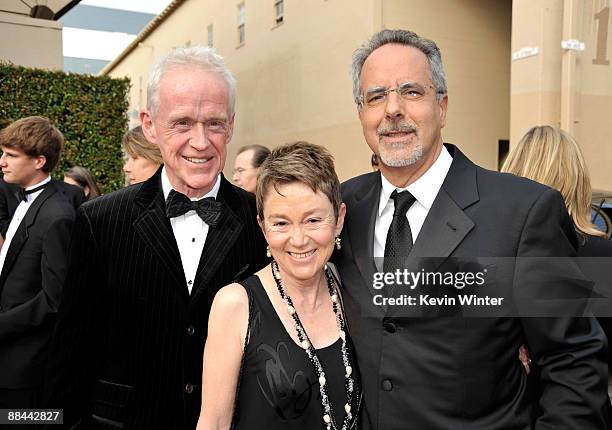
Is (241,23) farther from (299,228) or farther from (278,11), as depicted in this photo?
(299,228)

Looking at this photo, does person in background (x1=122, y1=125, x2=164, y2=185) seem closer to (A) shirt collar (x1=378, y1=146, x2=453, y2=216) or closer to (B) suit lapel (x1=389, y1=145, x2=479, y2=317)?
(A) shirt collar (x1=378, y1=146, x2=453, y2=216)

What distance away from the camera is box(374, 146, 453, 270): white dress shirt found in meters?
2.07

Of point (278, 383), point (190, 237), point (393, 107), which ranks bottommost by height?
point (278, 383)

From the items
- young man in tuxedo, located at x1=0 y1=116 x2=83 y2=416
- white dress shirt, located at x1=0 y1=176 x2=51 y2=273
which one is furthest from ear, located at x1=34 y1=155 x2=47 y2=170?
young man in tuxedo, located at x1=0 y1=116 x2=83 y2=416

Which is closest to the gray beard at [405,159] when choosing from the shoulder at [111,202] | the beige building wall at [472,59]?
the shoulder at [111,202]

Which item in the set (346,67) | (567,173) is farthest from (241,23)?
(567,173)

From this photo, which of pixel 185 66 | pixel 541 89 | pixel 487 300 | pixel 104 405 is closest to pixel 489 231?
pixel 487 300

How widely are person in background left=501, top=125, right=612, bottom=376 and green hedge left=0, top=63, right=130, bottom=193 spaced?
725 cm

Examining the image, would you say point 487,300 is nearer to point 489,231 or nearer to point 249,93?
point 489,231

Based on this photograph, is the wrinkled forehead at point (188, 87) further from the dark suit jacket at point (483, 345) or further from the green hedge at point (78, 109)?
the green hedge at point (78, 109)

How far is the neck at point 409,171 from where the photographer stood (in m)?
2.13

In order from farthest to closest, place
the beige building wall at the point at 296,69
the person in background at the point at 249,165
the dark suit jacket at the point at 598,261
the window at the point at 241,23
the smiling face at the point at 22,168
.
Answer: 1. the window at the point at 241,23
2. the beige building wall at the point at 296,69
3. the person in background at the point at 249,165
4. the smiling face at the point at 22,168
5. the dark suit jacket at the point at 598,261

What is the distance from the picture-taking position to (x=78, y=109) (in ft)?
28.5

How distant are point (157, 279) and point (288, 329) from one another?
1.88ft
